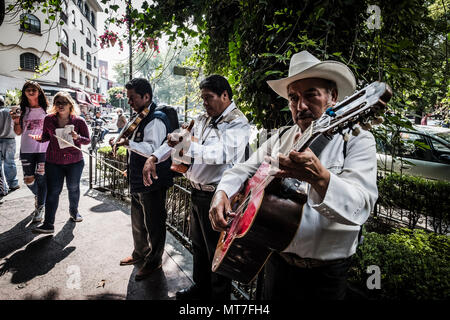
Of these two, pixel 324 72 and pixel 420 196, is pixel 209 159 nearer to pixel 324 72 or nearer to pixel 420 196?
pixel 324 72

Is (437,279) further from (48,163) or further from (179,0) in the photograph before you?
(48,163)

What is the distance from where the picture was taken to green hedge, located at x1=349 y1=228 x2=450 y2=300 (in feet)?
5.55

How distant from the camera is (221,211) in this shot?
1.72m

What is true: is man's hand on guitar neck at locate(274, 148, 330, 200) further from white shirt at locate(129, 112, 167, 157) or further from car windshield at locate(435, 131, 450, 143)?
car windshield at locate(435, 131, 450, 143)

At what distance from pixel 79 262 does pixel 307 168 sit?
10.9 ft

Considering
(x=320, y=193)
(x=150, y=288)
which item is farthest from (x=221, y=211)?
(x=150, y=288)

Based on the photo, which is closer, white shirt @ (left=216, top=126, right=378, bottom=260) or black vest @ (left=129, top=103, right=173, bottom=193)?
white shirt @ (left=216, top=126, right=378, bottom=260)

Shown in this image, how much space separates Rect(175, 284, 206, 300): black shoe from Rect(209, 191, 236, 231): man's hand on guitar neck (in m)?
1.12

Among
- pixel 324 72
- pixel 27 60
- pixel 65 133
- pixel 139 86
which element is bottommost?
pixel 65 133

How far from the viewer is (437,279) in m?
1.73

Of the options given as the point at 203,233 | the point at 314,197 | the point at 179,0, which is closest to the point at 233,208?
the point at 203,233

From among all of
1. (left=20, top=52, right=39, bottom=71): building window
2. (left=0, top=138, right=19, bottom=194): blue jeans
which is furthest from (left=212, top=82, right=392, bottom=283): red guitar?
(left=20, top=52, right=39, bottom=71): building window

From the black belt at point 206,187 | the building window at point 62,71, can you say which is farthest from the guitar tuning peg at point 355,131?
the building window at point 62,71

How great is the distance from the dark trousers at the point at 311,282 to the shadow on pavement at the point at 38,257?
291 cm
